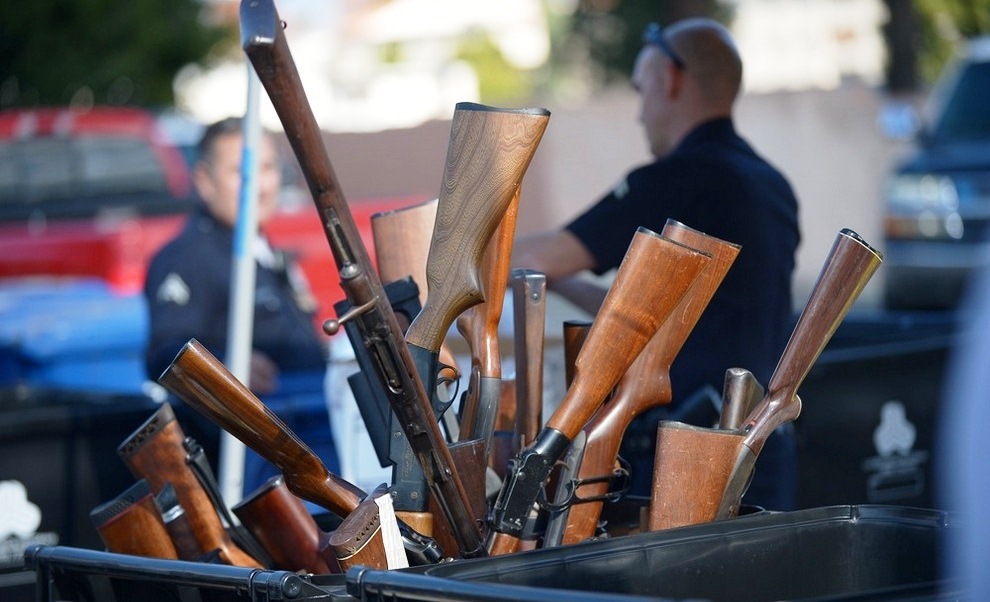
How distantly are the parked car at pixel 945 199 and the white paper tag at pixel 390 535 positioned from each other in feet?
22.7

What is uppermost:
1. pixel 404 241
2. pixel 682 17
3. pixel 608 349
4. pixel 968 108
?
pixel 682 17

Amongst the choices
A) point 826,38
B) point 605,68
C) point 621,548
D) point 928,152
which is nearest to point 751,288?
point 621,548

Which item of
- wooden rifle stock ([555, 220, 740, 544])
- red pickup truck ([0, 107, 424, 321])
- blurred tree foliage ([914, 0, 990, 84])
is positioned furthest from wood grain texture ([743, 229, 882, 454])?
blurred tree foliage ([914, 0, 990, 84])

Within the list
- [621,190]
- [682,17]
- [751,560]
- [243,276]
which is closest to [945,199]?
[682,17]

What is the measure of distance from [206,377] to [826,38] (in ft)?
79.7

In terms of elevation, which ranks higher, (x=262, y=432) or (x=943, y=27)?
(x=943, y=27)

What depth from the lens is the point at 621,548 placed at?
1.46 metres

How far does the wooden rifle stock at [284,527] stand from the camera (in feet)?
5.76

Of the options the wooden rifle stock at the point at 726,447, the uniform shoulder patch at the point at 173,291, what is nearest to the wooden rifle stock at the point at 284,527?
the wooden rifle stock at the point at 726,447

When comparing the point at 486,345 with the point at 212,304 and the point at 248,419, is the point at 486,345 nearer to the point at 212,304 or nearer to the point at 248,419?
the point at 248,419

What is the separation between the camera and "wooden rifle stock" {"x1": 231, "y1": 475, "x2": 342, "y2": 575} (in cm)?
176

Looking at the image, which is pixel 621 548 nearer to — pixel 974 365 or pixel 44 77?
pixel 974 365

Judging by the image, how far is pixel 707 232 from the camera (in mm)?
2570

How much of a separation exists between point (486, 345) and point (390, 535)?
34 cm
